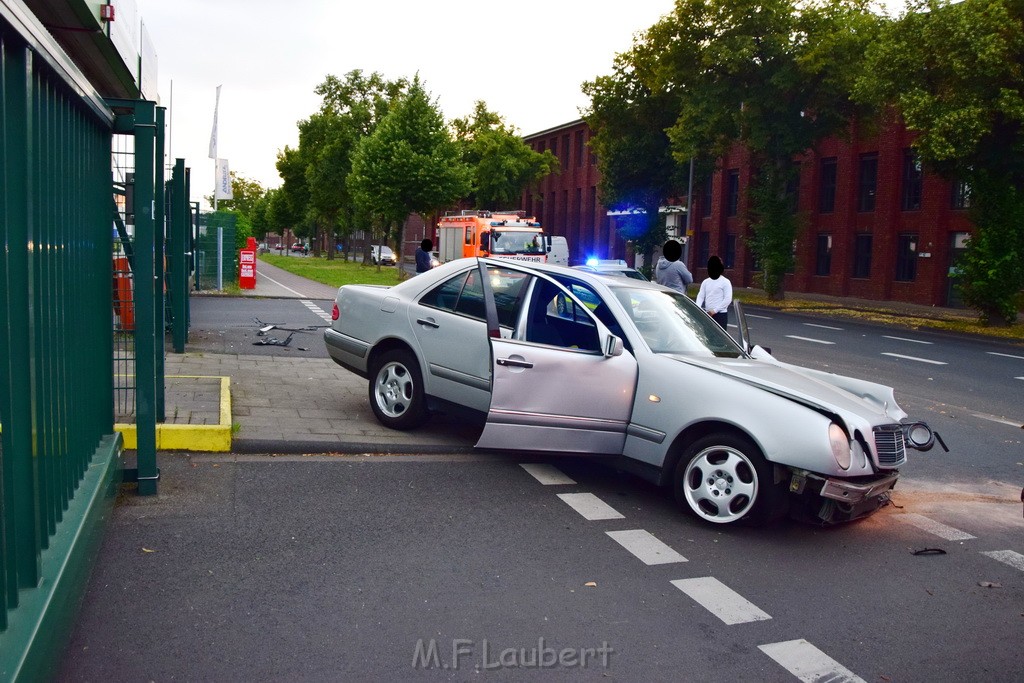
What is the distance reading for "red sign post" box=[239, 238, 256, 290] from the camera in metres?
29.1

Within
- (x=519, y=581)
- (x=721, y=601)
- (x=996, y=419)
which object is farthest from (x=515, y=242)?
(x=721, y=601)

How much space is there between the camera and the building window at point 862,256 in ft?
140

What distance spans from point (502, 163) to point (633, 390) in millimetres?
66301

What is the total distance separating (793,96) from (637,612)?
33.5m

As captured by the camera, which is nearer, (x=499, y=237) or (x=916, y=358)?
(x=916, y=358)

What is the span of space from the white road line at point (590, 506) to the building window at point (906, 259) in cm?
3705

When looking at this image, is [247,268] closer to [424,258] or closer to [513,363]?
[424,258]

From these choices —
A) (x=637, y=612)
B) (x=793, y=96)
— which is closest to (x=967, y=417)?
(x=637, y=612)

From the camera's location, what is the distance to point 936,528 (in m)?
6.27

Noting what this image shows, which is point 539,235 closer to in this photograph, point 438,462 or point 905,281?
point 905,281

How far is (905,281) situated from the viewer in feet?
132

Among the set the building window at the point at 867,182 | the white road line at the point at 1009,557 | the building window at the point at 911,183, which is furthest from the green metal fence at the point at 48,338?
the building window at the point at 867,182

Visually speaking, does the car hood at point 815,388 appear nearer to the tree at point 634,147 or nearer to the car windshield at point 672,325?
the car windshield at point 672,325

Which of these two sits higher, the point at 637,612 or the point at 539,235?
the point at 539,235
